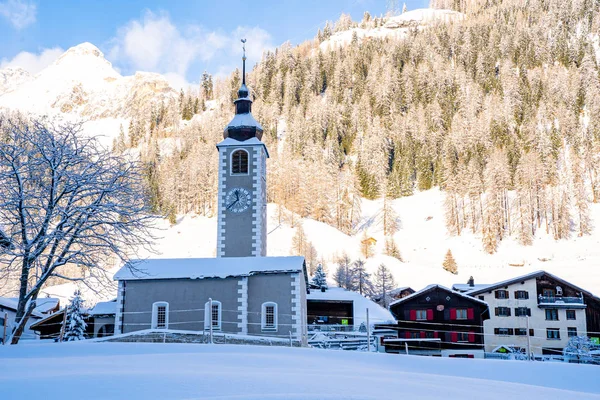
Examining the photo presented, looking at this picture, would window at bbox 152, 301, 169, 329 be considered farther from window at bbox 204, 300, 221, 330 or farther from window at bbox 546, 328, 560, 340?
window at bbox 546, 328, 560, 340

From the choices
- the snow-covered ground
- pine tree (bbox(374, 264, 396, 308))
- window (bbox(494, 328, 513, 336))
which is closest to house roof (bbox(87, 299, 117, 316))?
window (bbox(494, 328, 513, 336))

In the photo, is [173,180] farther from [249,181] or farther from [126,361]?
[126,361]

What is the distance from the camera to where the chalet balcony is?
4716 centimetres

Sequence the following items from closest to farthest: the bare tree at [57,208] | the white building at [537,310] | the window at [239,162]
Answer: the bare tree at [57,208]
the window at [239,162]
the white building at [537,310]

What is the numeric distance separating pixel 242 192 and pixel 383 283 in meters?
37.0

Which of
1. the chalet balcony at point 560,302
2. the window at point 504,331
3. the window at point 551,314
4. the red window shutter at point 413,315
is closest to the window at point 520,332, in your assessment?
the window at point 504,331

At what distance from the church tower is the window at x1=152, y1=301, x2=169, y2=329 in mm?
5689

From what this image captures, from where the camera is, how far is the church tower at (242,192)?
30797mm

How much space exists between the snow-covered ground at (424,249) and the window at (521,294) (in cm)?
1974

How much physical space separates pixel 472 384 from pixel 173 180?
4713 inches

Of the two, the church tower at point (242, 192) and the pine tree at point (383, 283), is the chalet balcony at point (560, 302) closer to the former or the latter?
the pine tree at point (383, 283)

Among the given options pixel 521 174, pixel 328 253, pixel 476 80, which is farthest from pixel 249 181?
pixel 476 80

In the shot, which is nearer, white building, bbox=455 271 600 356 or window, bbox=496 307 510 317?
white building, bbox=455 271 600 356

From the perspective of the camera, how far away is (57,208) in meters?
16.0
